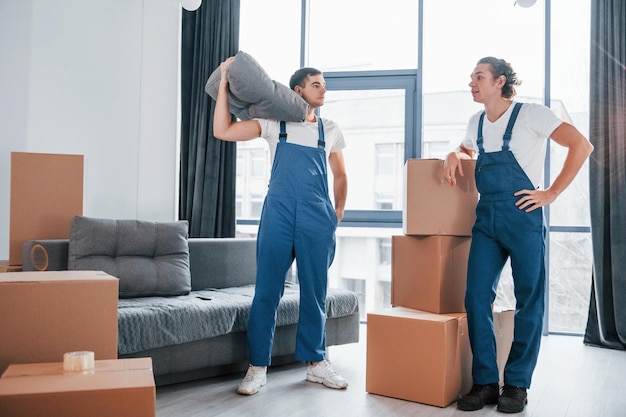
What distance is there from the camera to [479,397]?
8.54 feet

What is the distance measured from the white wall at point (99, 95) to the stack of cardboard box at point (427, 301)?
2.04 m

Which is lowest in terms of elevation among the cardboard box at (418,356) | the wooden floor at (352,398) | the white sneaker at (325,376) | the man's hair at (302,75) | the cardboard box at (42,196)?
the wooden floor at (352,398)

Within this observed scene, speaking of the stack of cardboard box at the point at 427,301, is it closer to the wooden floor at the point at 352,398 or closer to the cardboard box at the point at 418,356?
the cardboard box at the point at 418,356

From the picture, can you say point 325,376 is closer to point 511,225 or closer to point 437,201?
point 437,201

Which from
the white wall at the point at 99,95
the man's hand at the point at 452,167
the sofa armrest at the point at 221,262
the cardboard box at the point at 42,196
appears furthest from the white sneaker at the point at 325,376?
the white wall at the point at 99,95

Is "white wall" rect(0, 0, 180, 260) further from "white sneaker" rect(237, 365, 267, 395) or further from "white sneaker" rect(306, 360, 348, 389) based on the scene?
"white sneaker" rect(306, 360, 348, 389)

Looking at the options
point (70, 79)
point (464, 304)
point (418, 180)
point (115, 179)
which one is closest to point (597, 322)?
point (464, 304)

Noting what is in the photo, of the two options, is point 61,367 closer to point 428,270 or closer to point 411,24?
point 428,270

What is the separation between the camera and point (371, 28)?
195 inches

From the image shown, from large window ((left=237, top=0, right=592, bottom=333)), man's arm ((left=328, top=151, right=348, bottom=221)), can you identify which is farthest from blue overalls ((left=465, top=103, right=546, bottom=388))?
large window ((left=237, top=0, right=592, bottom=333))

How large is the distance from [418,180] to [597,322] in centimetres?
217

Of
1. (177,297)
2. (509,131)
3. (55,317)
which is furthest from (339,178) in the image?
(55,317)

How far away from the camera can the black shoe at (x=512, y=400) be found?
8.34 ft

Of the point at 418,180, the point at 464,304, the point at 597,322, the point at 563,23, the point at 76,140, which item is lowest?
the point at 597,322
